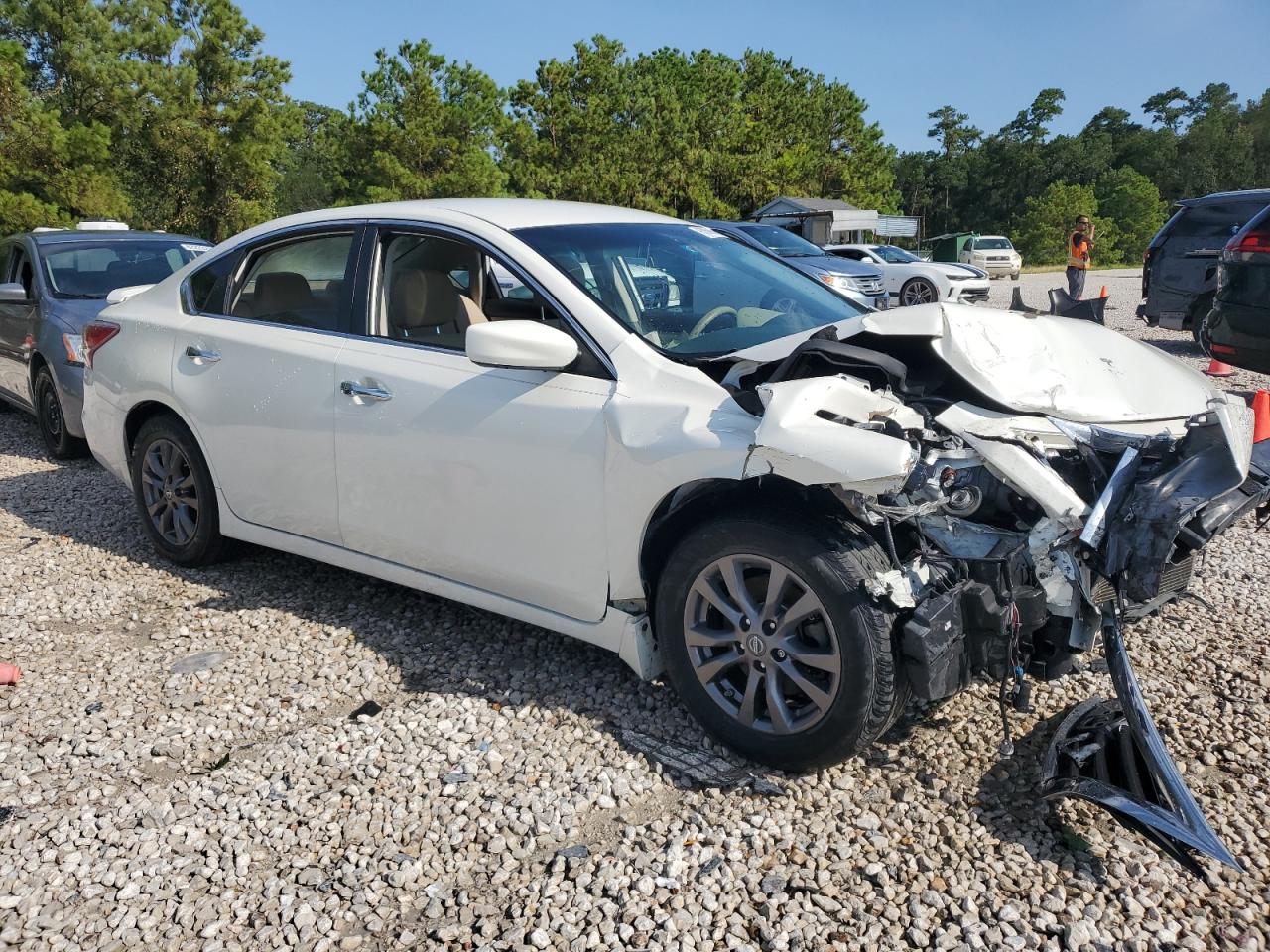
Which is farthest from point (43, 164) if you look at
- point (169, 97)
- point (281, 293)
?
point (281, 293)

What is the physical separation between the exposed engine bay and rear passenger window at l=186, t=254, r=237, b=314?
2.95 m

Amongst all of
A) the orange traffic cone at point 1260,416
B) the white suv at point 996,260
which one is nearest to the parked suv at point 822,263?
the orange traffic cone at point 1260,416

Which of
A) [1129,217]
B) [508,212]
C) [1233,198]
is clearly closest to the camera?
[508,212]

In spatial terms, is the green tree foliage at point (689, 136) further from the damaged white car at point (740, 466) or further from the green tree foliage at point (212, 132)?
the damaged white car at point (740, 466)

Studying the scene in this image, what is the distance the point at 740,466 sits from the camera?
9.57 ft

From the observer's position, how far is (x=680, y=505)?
3.15 m

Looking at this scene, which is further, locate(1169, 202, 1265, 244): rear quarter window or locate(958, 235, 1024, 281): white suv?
locate(958, 235, 1024, 281): white suv

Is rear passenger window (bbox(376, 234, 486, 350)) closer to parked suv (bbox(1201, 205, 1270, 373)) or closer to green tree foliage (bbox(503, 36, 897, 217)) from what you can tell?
parked suv (bbox(1201, 205, 1270, 373))

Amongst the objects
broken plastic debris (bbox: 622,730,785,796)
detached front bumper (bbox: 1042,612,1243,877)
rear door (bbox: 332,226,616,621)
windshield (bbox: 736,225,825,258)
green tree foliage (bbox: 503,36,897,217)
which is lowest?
broken plastic debris (bbox: 622,730,785,796)

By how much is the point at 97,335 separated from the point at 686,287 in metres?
3.33

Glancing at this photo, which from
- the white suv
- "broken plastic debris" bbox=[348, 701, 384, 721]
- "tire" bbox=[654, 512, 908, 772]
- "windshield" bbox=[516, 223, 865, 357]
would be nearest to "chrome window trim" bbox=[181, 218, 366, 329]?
"windshield" bbox=[516, 223, 865, 357]

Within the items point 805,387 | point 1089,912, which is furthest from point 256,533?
point 1089,912

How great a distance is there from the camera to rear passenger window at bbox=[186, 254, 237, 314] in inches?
187

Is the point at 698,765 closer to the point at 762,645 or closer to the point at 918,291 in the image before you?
the point at 762,645
